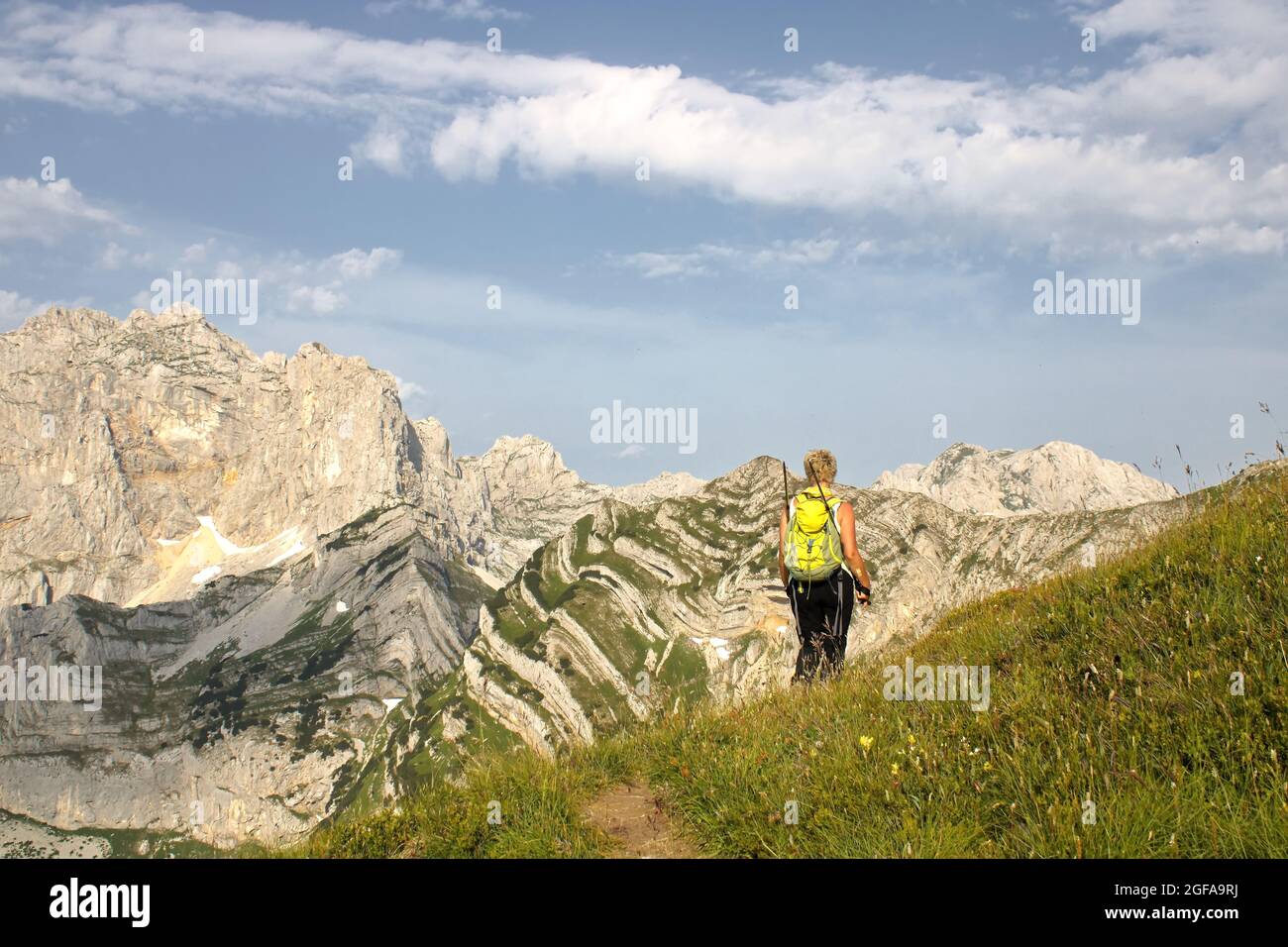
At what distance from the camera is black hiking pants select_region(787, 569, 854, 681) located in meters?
10.9

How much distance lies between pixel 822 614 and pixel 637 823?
17.0 ft

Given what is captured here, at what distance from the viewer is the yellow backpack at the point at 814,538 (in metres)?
11.3

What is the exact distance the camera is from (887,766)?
20.7 feet

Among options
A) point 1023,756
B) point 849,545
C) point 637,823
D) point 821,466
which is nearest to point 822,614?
point 849,545

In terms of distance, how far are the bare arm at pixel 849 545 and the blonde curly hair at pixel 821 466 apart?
487mm

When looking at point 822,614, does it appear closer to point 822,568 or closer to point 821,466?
point 822,568

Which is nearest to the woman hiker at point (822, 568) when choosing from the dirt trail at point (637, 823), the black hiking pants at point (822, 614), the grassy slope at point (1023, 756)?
the black hiking pants at point (822, 614)

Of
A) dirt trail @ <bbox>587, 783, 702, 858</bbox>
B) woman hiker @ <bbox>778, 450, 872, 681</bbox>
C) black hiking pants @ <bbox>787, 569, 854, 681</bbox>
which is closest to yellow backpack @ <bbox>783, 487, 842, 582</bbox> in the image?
woman hiker @ <bbox>778, 450, 872, 681</bbox>

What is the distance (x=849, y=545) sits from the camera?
11.2 metres

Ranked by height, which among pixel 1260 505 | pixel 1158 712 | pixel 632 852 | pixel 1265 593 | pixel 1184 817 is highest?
pixel 1260 505
